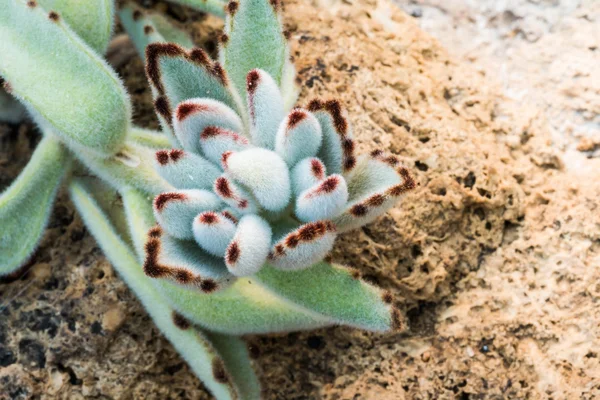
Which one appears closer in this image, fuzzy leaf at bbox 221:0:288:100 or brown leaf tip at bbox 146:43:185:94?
brown leaf tip at bbox 146:43:185:94

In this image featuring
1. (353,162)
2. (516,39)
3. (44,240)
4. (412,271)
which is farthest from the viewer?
(516,39)

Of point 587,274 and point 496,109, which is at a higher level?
point 496,109

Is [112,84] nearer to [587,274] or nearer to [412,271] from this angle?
[412,271]

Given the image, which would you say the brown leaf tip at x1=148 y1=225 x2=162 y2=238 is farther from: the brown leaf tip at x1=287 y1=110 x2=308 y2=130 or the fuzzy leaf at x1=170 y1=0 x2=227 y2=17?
the fuzzy leaf at x1=170 y1=0 x2=227 y2=17

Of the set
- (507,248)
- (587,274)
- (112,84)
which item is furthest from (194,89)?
(587,274)

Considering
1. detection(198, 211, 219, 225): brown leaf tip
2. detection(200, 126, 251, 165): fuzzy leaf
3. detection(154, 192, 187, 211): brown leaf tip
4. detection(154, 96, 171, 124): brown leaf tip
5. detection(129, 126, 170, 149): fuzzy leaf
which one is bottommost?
detection(129, 126, 170, 149): fuzzy leaf

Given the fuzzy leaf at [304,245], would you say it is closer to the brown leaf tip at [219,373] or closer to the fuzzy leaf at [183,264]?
the fuzzy leaf at [183,264]

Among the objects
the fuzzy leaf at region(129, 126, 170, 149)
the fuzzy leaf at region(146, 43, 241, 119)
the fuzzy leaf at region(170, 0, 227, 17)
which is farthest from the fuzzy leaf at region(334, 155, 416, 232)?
the fuzzy leaf at region(170, 0, 227, 17)
